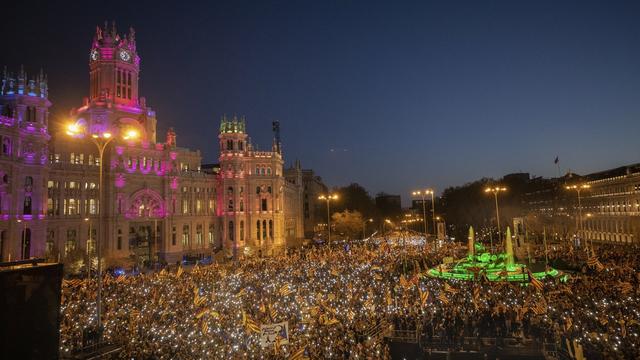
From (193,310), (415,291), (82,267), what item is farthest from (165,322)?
(82,267)

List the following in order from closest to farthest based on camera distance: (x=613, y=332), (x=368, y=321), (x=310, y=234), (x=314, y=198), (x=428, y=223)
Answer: (x=613, y=332) → (x=368, y=321) → (x=310, y=234) → (x=314, y=198) → (x=428, y=223)

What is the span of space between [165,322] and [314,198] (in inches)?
4144

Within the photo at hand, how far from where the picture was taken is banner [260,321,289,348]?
641 inches

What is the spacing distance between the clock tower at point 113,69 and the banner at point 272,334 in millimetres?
54655

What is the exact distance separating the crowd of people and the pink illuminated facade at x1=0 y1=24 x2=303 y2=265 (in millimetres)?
23830

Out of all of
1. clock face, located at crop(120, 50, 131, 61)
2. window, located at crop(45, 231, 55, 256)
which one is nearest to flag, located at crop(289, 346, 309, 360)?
window, located at crop(45, 231, 55, 256)

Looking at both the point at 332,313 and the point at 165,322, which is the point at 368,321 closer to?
the point at 332,313


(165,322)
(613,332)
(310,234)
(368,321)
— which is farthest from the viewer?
(310,234)

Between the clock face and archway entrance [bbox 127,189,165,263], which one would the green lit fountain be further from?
the clock face

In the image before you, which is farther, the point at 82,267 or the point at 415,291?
the point at 82,267

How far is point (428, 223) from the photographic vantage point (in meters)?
154

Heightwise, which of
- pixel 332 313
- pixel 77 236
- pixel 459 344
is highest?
pixel 77 236

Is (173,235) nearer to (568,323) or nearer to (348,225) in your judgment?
(348,225)

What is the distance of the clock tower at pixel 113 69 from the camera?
6112cm
